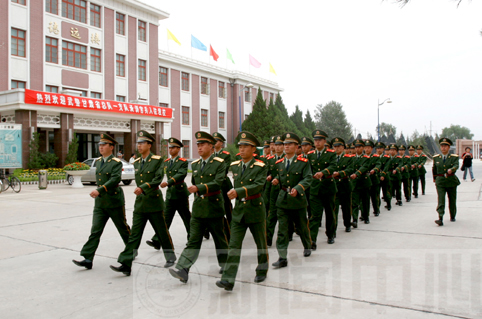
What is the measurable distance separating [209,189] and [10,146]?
15914 millimetres

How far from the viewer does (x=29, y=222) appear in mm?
8969

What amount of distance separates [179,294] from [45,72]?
26.3 m

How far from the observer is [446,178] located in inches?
324

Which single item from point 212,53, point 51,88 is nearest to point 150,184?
point 51,88

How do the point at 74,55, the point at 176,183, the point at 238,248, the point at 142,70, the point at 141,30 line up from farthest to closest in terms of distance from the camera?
the point at 142,70, the point at 141,30, the point at 74,55, the point at 176,183, the point at 238,248

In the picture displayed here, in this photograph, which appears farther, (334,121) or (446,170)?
(334,121)

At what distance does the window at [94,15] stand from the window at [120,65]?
2.83m

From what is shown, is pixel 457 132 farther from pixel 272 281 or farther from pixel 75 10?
pixel 272 281

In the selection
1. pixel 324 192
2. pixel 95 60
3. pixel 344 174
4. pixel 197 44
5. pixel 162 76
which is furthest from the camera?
pixel 197 44

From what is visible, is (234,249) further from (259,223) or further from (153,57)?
A: (153,57)

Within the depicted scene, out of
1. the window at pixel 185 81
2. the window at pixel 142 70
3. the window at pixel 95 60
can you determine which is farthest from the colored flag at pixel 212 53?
the window at pixel 95 60

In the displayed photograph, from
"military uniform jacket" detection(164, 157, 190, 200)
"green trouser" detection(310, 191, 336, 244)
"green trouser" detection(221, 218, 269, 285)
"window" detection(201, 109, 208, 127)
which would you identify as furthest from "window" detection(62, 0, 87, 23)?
"green trouser" detection(221, 218, 269, 285)

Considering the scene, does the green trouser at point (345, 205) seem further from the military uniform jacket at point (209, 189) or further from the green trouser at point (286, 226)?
the military uniform jacket at point (209, 189)

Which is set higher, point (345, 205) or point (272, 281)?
point (345, 205)
